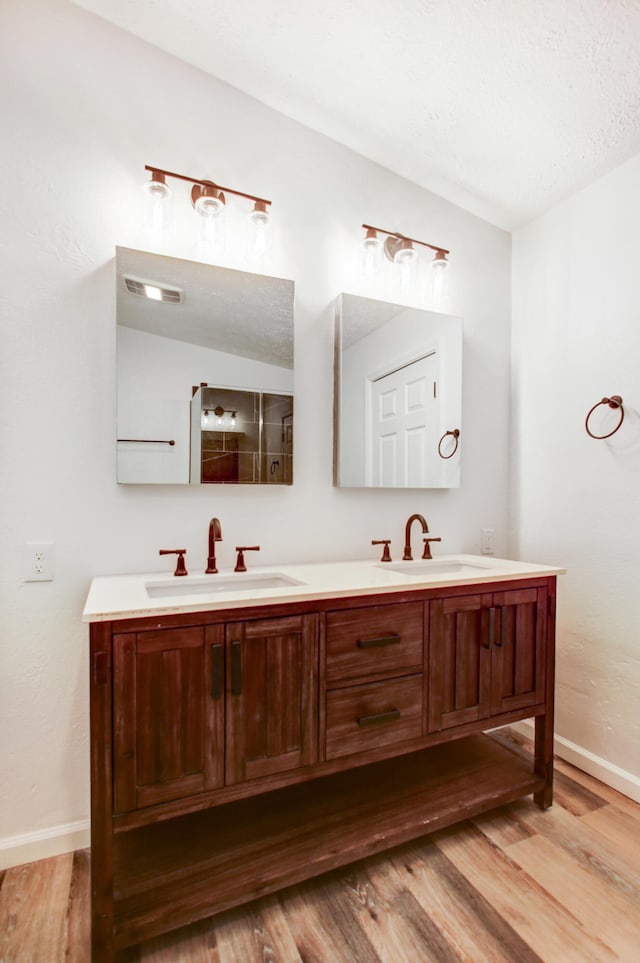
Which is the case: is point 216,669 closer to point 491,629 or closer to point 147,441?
point 147,441

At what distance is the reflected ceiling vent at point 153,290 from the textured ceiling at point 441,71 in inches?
33.8

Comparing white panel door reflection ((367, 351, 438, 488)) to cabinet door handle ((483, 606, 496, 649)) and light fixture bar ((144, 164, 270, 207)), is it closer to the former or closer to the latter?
cabinet door handle ((483, 606, 496, 649))

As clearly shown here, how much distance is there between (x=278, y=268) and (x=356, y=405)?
633 millimetres

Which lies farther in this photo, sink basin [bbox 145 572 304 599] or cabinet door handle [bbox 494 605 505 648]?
cabinet door handle [bbox 494 605 505 648]

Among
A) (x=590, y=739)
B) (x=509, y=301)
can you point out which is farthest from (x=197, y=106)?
(x=590, y=739)

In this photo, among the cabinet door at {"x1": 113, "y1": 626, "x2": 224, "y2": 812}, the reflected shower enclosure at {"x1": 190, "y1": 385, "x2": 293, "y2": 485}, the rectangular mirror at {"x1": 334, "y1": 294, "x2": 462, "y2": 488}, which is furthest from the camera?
the rectangular mirror at {"x1": 334, "y1": 294, "x2": 462, "y2": 488}

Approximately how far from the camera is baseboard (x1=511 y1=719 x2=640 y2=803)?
1.90 m

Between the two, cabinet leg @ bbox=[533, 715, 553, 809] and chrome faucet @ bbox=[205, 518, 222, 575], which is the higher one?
chrome faucet @ bbox=[205, 518, 222, 575]

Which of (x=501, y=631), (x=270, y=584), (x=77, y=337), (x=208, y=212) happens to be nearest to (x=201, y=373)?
(x=77, y=337)

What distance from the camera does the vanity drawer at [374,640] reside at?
1.46 meters

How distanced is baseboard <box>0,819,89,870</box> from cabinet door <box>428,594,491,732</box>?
1.22m

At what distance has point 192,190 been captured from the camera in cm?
177

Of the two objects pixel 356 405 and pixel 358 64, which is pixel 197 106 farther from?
pixel 356 405

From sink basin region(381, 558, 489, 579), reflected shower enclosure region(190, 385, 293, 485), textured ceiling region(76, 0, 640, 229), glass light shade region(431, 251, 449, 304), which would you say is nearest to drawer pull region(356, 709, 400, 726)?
sink basin region(381, 558, 489, 579)
